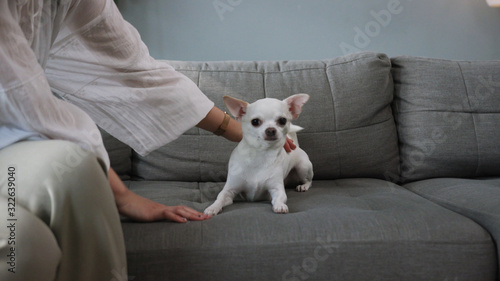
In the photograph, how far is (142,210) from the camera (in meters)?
1.05

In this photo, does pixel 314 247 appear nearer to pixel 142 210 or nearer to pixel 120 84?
pixel 142 210

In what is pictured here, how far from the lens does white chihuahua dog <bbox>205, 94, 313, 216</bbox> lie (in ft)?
4.27

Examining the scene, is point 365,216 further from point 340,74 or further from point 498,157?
point 498,157

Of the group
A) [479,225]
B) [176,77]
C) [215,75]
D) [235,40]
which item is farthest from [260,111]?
[235,40]

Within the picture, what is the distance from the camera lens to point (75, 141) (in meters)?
0.78

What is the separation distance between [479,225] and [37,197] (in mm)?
1090

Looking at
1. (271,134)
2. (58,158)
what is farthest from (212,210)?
(58,158)

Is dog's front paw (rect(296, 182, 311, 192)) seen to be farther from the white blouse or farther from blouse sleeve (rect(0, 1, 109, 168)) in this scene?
blouse sleeve (rect(0, 1, 109, 168))

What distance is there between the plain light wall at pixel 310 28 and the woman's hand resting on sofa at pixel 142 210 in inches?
45.8

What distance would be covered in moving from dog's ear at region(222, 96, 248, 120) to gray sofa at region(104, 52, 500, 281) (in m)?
0.29

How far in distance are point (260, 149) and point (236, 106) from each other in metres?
0.17

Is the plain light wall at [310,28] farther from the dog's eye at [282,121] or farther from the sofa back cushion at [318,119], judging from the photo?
the dog's eye at [282,121]

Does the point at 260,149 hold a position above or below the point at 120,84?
below

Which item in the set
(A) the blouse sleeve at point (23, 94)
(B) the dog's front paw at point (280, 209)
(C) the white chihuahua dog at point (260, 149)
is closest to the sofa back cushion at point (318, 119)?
(C) the white chihuahua dog at point (260, 149)
